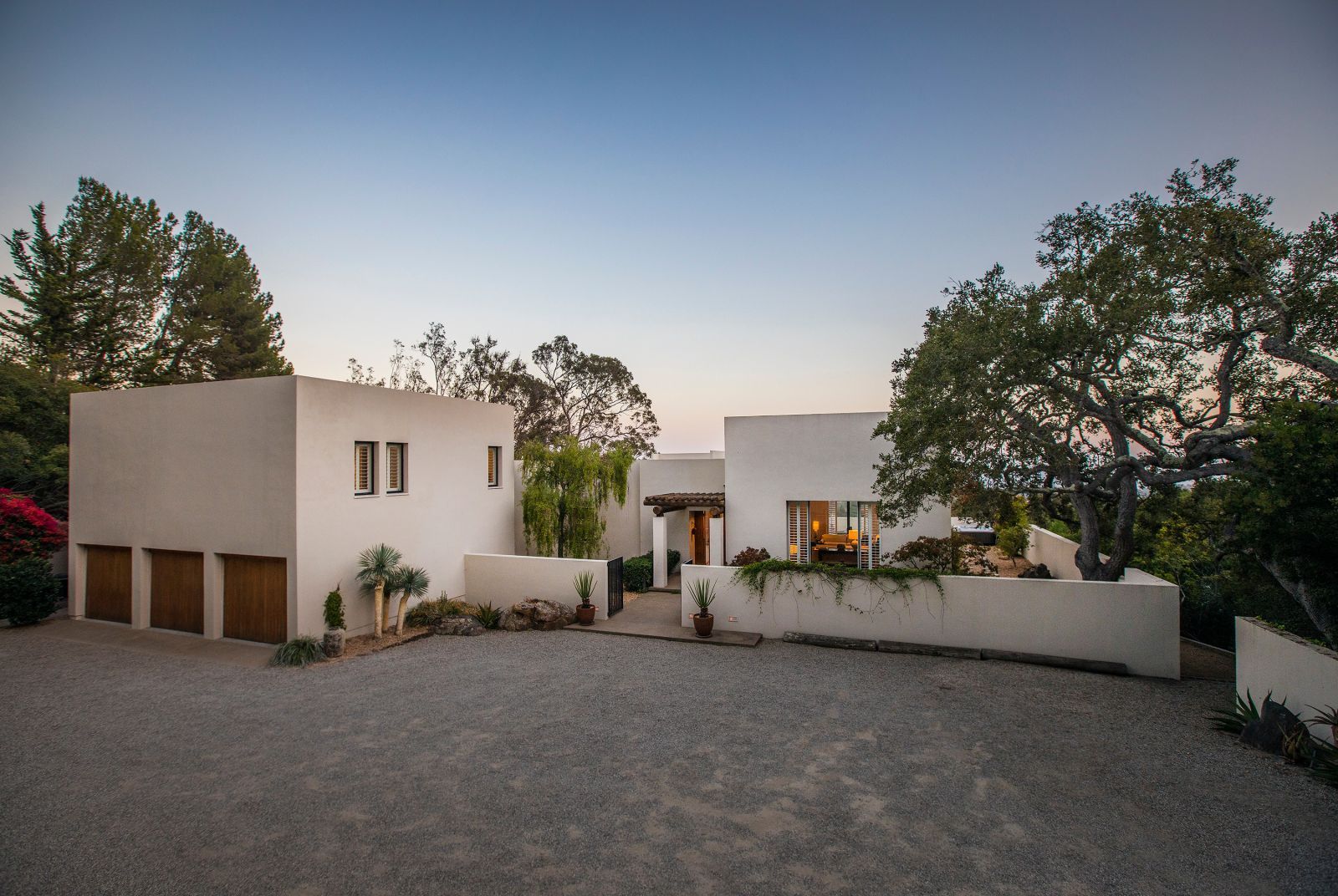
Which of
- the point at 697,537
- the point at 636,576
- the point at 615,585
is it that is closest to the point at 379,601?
the point at 615,585

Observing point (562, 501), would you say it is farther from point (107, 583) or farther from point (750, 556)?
point (107, 583)

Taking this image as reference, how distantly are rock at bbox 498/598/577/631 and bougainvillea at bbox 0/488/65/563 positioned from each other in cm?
1081

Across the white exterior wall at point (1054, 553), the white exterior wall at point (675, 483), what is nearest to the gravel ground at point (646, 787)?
the white exterior wall at point (1054, 553)

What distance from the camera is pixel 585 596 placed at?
1200 centimetres

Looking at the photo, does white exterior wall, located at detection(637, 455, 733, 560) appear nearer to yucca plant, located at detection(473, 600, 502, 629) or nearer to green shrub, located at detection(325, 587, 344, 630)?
yucca plant, located at detection(473, 600, 502, 629)

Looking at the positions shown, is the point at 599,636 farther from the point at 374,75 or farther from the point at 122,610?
the point at 374,75

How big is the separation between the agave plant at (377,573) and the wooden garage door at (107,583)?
5.45m

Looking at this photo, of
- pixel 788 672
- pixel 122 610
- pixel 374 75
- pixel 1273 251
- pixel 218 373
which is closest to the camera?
pixel 1273 251

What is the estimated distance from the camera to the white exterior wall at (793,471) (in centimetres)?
1380

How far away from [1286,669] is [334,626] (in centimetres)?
1347

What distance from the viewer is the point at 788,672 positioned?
8.78 m

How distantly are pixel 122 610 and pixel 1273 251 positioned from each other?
2047 cm

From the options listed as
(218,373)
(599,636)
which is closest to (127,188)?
(218,373)

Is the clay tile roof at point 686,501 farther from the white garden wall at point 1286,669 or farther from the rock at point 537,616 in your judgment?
the white garden wall at point 1286,669
